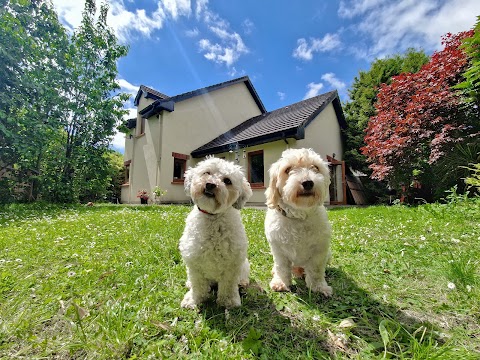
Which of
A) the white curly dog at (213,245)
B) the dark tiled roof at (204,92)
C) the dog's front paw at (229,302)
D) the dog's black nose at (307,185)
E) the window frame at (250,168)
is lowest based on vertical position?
the dog's front paw at (229,302)

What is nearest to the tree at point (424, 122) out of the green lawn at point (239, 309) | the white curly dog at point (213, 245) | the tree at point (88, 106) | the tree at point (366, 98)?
the tree at point (366, 98)

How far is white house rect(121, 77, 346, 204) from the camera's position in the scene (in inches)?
441

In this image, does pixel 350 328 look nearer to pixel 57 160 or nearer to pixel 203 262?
pixel 203 262

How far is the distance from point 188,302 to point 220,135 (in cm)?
1397

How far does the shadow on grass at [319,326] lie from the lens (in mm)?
1437

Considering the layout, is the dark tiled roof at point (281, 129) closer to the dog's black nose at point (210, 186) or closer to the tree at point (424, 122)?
the tree at point (424, 122)

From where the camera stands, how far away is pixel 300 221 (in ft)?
7.64

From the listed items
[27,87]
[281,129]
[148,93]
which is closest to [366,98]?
[281,129]

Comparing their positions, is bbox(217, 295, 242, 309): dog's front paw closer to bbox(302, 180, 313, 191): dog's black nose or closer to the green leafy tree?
bbox(302, 180, 313, 191): dog's black nose

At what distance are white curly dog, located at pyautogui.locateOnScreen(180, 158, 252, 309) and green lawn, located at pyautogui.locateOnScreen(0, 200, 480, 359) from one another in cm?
16

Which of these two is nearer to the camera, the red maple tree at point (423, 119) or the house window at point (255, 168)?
the red maple tree at point (423, 119)

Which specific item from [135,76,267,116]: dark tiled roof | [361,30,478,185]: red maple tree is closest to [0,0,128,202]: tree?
[135,76,267,116]: dark tiled roof

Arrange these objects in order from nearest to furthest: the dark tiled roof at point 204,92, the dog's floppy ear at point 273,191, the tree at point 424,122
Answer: the dog's floppy ear at point 273,191 < the tree at point 424,122 < the dark tiled roof at point 204,92

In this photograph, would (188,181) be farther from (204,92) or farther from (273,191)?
(204,92)
